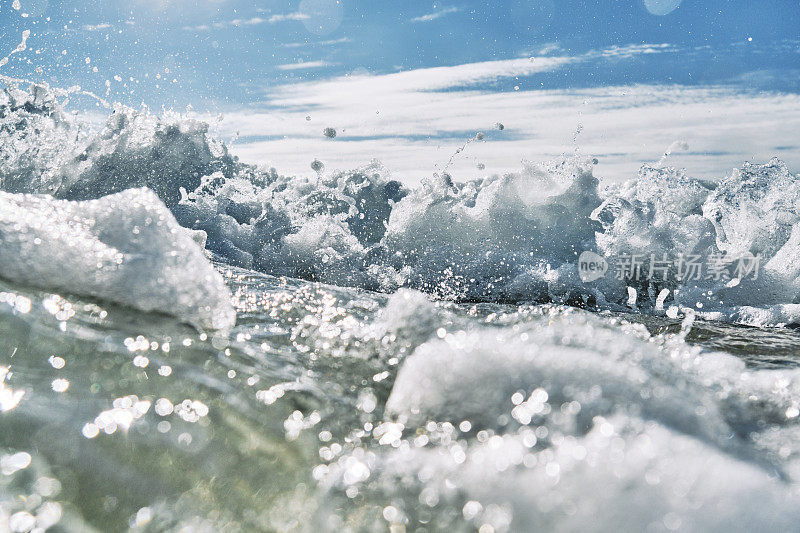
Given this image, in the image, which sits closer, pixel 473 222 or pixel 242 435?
pixel 242 435

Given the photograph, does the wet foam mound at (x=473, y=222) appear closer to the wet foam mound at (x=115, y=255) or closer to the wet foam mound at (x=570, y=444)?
the wet foam mound at (x=115, y=255)

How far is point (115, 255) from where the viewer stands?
2322 mm

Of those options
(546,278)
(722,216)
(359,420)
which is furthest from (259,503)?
(722,216)

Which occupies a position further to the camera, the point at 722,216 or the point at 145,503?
the point at 722,216

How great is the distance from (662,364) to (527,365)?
52 centimetres

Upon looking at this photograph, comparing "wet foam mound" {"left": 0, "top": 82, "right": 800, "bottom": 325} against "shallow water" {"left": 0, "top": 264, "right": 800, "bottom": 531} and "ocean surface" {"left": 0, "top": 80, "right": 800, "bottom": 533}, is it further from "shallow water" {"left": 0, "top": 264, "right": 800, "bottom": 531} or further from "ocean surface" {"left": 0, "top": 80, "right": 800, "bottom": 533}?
"shallow water" {"left": 0, "top": 264, "right": 800, "bottom": 531}

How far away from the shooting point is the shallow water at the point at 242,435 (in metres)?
1.15

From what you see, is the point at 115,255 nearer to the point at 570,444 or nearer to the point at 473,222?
the point at 570,444

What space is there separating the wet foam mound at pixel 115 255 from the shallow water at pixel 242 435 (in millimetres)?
105

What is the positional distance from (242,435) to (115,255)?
125cm

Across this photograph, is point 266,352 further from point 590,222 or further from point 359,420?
point 590,222

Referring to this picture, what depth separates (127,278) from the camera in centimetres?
225

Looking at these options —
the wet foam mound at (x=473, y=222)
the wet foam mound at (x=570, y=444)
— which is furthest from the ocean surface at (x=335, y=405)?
the wet foam mound at (x=473, y=222)

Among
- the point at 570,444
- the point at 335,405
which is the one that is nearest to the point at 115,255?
the point at 335,405
